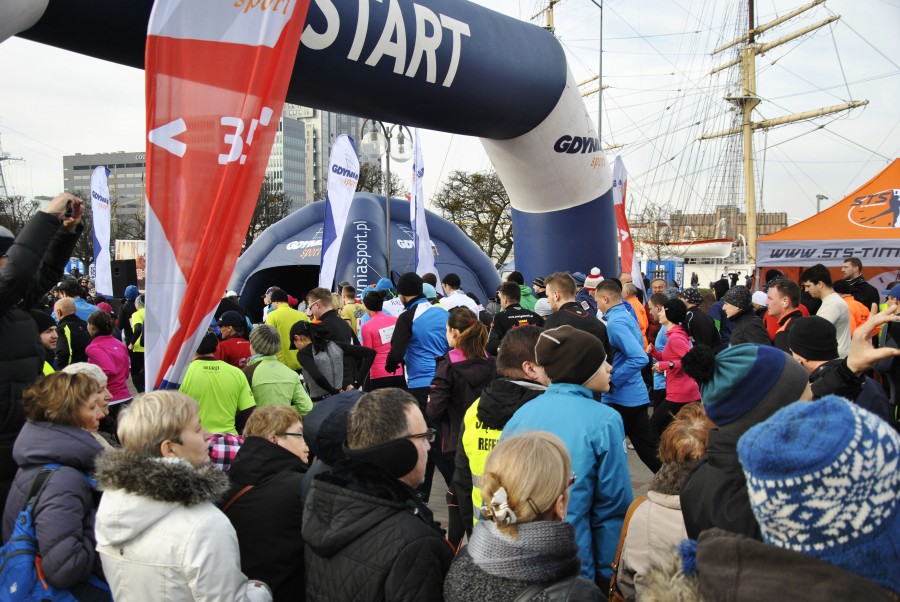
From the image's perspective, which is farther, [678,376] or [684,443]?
[678,376]

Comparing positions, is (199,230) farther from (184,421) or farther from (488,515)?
(488,515)

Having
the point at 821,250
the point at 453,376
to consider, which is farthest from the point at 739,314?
the point at 821,250

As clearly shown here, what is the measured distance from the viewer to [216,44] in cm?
346

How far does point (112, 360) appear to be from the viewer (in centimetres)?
658

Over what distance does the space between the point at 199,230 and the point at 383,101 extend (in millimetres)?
5108

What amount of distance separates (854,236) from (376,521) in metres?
13.3

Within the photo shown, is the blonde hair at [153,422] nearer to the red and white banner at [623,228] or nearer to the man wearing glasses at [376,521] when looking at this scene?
the man wearing glasses at [376,521]

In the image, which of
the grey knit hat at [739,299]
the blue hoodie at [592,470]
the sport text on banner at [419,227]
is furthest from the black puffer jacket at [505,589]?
the sport text on banner at [419,227]

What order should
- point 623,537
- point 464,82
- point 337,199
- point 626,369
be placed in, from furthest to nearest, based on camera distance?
1. point 337,199
2. point 464,82
3. point 626,369
4. point 623,537

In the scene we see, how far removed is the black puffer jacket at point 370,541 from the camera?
2.11m

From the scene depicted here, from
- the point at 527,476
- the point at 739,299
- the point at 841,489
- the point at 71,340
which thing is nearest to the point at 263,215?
the point at 71,340

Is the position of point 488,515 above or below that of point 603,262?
below

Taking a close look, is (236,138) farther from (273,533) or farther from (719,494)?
(719,494)

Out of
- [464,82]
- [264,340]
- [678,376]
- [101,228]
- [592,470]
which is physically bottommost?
[678,376]
